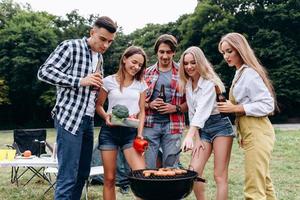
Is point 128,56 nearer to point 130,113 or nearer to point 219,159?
point 130,113

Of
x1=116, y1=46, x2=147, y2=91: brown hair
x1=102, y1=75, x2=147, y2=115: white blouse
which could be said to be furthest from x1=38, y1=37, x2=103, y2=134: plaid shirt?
x1=116, y1=46, x2=147, y2=91: brown hair

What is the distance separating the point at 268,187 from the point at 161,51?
1.55 m

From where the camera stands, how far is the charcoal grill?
3096mm

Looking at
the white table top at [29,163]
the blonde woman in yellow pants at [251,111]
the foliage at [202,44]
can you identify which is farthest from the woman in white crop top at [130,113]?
the foliage at [202,44]

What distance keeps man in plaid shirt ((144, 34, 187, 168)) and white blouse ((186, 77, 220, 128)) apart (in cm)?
20

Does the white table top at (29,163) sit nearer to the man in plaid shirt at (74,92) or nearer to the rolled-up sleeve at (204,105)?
the man in plaid shirt at (74,92)

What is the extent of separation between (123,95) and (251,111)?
1.13 metres

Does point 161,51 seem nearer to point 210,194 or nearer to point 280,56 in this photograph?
point 210,194

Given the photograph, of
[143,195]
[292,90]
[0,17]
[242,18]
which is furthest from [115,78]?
[0,17]

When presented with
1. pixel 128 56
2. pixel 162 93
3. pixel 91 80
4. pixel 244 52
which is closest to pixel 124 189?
pixel 162 93

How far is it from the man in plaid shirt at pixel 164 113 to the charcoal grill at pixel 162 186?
0.80 metres

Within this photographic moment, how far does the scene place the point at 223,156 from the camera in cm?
376

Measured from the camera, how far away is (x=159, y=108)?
396cm

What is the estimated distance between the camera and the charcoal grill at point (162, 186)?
3.10m
